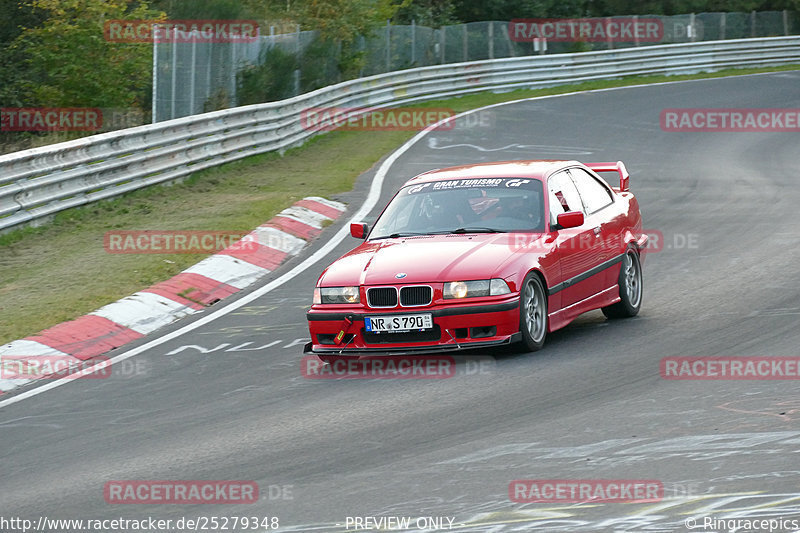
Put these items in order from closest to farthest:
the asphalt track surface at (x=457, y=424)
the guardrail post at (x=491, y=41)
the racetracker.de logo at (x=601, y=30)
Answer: the asphalt track surface at (x=457, y=424) < the guardrail post at (x=491, y=41) < the racetracker.de logo at (x=601, y=30)

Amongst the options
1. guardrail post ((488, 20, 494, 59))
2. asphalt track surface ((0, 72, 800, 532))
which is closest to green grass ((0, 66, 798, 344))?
asphalt track surface ((0, 72, 800, 532))

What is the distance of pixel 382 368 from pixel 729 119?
72.7ft

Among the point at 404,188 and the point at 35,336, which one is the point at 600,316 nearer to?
the point at 404,188

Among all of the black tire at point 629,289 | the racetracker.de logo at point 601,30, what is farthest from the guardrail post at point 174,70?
the racetracker.de logo at point 601,30

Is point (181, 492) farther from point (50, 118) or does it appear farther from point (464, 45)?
point (464, 45)

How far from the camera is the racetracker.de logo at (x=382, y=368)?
8945mm

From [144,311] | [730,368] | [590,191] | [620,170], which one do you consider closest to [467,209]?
[590,191]

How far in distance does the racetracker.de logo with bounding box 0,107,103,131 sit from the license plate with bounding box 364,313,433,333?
60.4ft

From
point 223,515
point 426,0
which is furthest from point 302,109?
point 426,0

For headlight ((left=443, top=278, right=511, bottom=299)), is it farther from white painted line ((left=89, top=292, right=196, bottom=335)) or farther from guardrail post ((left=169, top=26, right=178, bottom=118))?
guardrail post ((left=169, top=26, right=178, bottom=118))

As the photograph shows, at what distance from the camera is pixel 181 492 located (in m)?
6.35

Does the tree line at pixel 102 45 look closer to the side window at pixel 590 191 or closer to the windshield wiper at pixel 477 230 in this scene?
the side window at pixel 590 191

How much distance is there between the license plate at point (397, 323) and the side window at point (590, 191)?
2.41 meters

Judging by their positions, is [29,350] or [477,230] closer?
[477,230]
